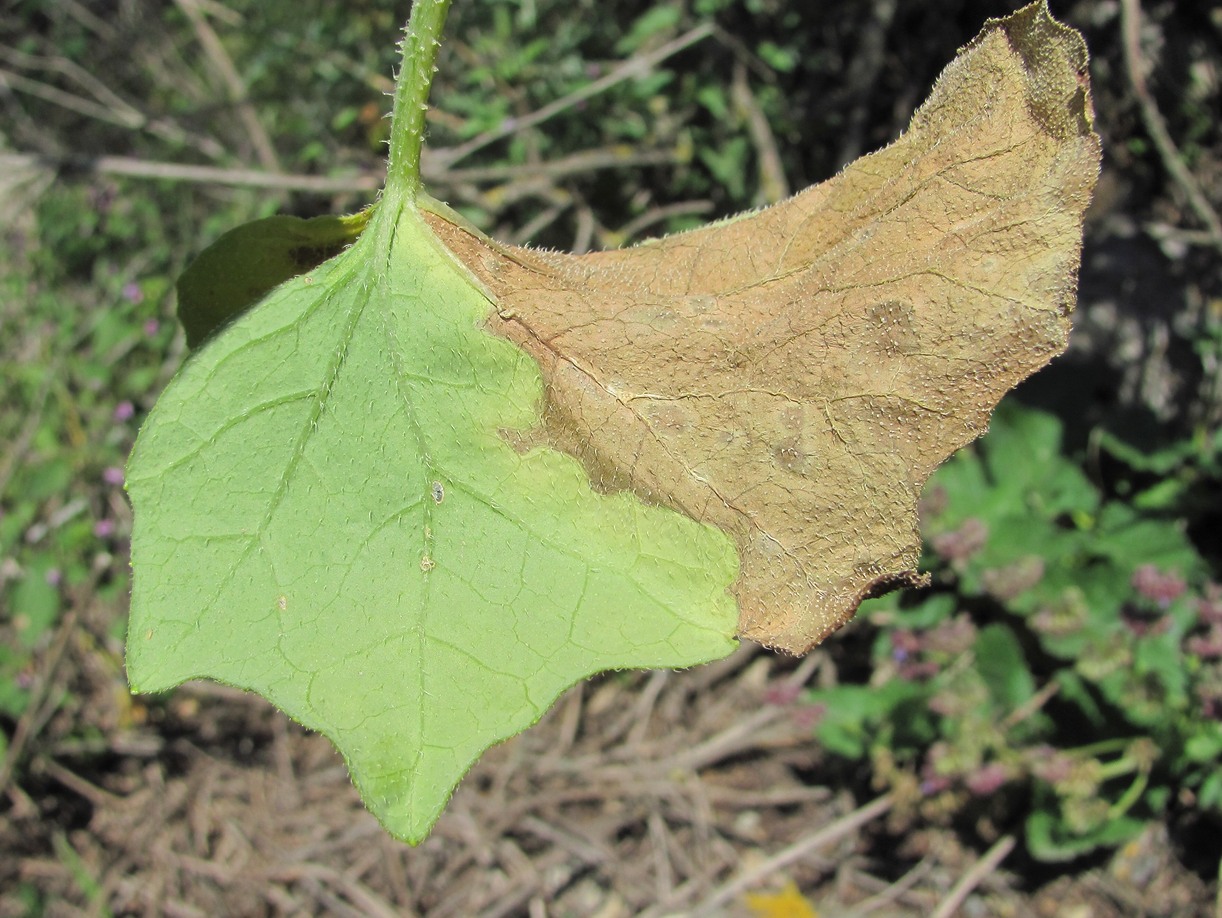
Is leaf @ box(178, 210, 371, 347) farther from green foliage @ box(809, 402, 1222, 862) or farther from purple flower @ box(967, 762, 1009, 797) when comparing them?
purple flower @ box(967, 762, 1009, 797)

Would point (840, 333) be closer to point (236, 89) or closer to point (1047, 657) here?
point (1047, 657)

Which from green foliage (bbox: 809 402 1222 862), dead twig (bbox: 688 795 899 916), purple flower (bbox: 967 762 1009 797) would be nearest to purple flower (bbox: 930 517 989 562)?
green foliage (bbox: 809 402 1222 862)

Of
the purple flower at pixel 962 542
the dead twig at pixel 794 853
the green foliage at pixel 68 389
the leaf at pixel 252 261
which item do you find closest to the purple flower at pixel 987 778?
the dead twig at pixel 794 853

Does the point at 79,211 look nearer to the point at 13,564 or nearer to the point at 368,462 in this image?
the point at 13,564

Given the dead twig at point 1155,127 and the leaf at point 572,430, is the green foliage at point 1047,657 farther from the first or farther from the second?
the leaf at point 572,430

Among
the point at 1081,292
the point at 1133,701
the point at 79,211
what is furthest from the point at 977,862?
the point at 79,211

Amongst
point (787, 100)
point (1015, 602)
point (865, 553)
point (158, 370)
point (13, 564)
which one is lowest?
point (13, 564)

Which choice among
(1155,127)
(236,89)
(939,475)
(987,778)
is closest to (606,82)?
(1155,127)
